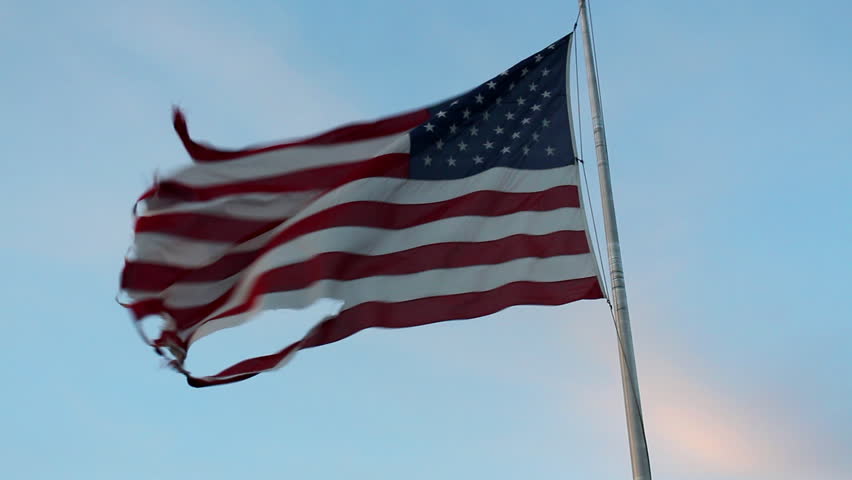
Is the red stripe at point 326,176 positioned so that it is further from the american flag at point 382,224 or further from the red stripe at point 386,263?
the red stripe at point 386,263

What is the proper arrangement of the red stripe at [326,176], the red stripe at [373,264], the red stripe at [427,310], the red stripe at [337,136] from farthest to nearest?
1. the red stripe at [326,176]
2. the red stripe at [337,136]
3. the red stripe at [373,264]
4. the red stripe at [427,310]

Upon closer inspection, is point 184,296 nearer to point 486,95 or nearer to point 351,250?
point 351,250

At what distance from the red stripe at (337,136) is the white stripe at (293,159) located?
62mm

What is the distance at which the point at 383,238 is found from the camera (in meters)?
13.9

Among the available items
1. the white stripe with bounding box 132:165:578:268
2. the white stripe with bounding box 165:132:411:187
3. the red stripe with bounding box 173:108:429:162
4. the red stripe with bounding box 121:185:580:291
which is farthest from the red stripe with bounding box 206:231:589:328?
the red stripe with bounding box 173:108:429:162

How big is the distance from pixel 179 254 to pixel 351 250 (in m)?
2.12

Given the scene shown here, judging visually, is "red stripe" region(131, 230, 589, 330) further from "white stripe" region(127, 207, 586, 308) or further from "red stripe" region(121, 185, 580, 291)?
"red stripe" region(121, 185, 580, 291)

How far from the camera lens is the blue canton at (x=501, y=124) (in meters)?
14.2

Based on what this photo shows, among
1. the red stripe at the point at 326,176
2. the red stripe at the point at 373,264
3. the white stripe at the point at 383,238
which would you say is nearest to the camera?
the red stripe at the point at 373,264

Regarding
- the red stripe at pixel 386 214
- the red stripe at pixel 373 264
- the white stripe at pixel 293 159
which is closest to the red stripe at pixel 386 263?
the red stripe at pixel 373 264

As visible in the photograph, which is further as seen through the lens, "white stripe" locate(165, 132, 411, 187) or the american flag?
"white stripe" locate(165, 132, 411, 187)

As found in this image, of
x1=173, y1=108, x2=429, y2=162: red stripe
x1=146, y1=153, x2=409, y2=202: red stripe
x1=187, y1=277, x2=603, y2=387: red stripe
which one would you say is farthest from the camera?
x1=146, y1=153, x2=409, y2=202: red stripe

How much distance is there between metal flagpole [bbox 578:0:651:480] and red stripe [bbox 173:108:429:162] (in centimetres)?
230

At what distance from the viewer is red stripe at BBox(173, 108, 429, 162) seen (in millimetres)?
13977
